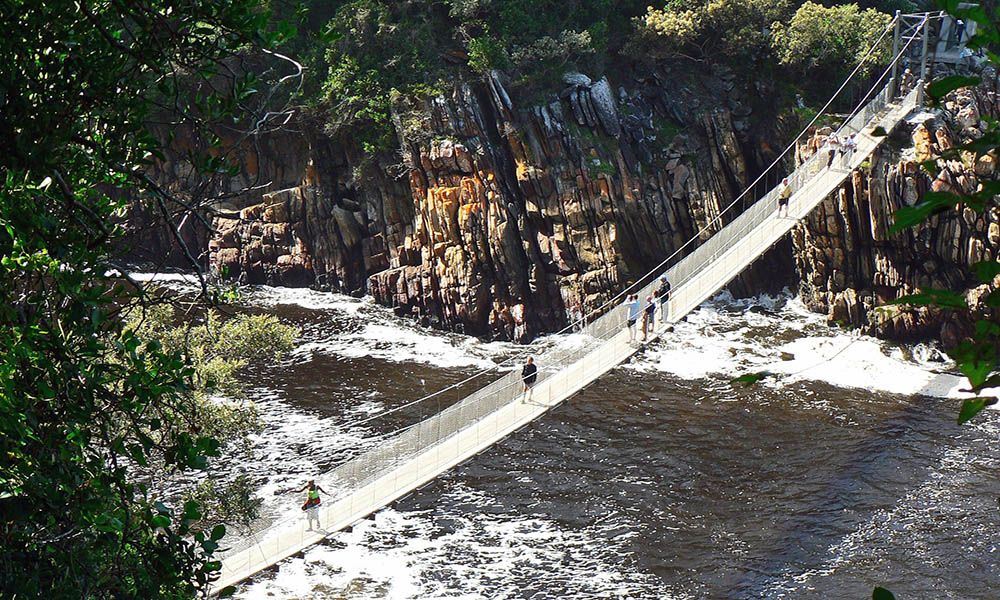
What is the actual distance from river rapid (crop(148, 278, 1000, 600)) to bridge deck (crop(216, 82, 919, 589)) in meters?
1.44

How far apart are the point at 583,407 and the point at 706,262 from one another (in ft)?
15.9

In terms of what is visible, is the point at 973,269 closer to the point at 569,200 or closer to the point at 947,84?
the point at 947,84

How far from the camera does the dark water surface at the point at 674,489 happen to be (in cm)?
1888

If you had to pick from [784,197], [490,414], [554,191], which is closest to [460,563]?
[490,414]

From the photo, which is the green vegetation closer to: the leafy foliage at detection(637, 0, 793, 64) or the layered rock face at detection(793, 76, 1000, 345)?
the leafy foliage at detection(637, 0, 793, 64)

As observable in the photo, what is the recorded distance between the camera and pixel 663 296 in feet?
77.7

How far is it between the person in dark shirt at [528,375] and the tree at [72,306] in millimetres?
14437

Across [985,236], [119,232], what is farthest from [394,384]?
[119,232]

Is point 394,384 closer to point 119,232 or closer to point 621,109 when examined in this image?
point 621,109

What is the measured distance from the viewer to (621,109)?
3406cm

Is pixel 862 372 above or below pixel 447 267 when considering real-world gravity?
below

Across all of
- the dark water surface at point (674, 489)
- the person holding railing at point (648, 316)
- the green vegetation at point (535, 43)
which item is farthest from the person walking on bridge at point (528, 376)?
the green vegetation at point (535, 43)

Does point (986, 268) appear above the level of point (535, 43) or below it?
below

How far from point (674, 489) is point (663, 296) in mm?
4437
